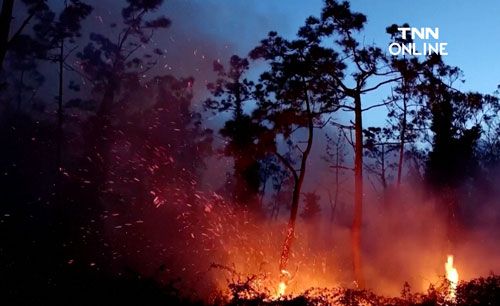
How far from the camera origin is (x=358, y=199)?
60.5ft

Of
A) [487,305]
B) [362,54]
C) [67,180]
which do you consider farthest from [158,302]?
[67,180]

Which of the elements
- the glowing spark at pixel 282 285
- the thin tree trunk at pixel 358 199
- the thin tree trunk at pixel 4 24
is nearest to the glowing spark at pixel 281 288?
the glowing spark at pixel 282 285

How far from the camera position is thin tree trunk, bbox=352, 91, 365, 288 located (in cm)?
1820

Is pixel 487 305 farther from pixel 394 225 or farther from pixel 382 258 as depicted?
pixel 394 225

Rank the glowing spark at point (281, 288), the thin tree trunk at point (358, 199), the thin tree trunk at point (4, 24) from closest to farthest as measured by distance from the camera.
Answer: the thin tree trunk at point (4, 24)
the glowing spark at point (281, 288)
the thin tree trunk at point (358, 199)

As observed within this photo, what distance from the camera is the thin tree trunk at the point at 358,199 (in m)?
18.2

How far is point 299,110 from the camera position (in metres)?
19.7

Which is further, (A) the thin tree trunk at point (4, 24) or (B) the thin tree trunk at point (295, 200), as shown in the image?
(B) the thin tree trunk at point (295, 200)

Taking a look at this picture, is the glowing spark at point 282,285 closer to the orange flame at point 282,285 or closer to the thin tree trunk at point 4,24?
the orange flame at point 282,285

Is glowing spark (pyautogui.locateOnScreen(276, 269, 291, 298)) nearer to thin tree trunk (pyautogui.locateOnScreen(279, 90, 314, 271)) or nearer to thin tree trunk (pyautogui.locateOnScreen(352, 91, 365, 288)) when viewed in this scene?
Result: thin tree trunk (pyautogui.locateOnScreen(279, 90, 314, 271))

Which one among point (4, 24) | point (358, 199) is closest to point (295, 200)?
point (358, 199)

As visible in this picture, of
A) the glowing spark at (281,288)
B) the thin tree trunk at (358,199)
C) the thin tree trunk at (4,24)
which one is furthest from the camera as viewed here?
the thin tree trunk at (358,199)

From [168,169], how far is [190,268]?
393 inches

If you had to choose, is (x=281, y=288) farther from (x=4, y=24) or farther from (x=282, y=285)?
(x=4, y=24)
